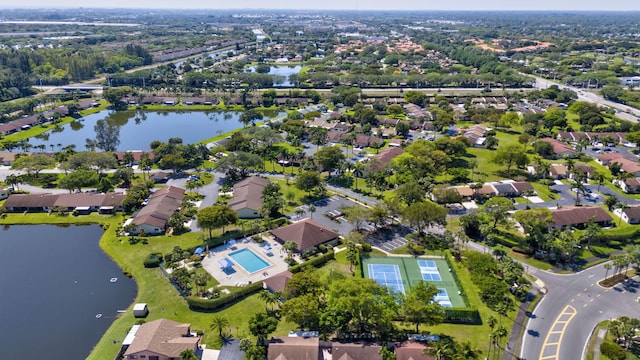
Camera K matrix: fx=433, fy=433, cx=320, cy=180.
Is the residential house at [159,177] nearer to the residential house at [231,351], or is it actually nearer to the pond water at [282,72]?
the residential house at [231,351]

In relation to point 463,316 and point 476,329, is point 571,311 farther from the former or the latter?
point 463,316

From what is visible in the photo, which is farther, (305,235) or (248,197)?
(248,197)

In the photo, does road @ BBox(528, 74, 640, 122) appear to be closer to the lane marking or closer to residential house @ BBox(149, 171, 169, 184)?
the lane marking

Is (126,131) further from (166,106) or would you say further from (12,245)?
(12,245)

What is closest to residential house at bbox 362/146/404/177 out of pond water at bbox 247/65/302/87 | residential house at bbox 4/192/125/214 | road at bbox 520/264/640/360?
road at bbox 520/264/640/360

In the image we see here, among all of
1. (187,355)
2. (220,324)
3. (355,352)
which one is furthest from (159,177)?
(355,352)

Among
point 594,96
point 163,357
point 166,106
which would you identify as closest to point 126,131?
point 166,106
